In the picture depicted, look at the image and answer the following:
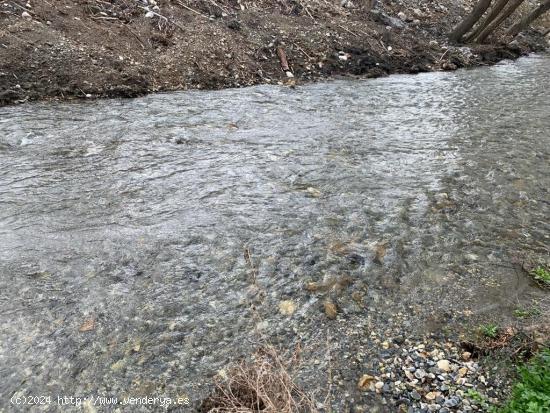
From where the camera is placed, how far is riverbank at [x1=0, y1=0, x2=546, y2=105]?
8039 millimetres

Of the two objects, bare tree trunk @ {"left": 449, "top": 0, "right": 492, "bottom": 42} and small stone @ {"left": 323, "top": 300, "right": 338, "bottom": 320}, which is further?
bare tree trunk @ {"left": 449, "top": 0, "right": 492, "bottom": 42}

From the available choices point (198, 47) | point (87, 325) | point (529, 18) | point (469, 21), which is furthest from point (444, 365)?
point (529, 18)

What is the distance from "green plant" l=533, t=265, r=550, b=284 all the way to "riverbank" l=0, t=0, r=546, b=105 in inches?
260

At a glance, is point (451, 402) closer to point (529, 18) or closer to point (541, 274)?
point (541, 274)

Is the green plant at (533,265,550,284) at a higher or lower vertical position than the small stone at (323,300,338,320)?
higher

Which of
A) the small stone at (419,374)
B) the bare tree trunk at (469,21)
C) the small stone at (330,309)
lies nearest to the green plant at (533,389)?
the small stone at (419,374)

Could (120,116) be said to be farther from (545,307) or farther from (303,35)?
(545,307)

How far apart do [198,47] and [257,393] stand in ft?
27.0

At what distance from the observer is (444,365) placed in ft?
10.3

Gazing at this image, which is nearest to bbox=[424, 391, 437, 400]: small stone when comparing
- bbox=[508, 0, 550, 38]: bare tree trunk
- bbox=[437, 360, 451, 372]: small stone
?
bbox=[437, 360, 451, 372]: small stone

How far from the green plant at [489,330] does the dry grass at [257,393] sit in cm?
147

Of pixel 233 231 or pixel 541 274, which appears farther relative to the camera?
pixel 233 231

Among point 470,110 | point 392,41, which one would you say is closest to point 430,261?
point 470,110

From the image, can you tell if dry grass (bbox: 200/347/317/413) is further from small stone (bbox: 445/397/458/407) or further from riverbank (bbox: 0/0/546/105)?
riverbank (bbox: 0/0/546/105)
